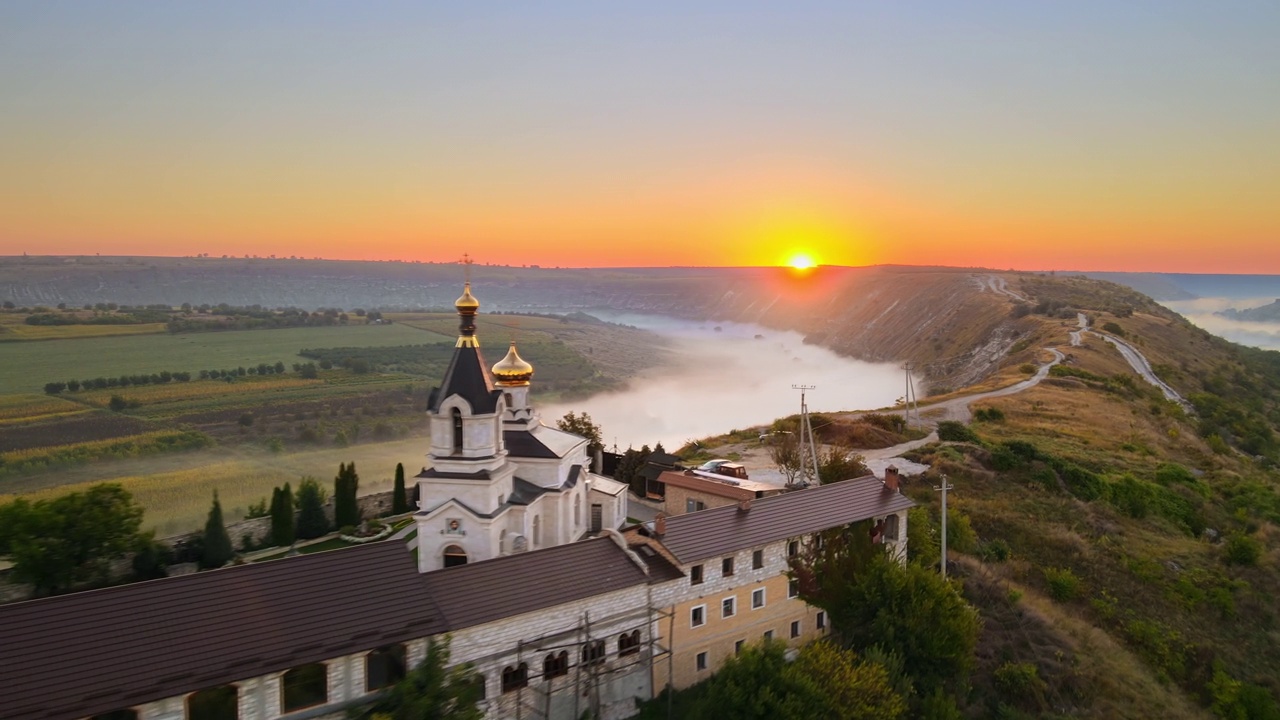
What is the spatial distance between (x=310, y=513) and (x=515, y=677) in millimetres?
20372

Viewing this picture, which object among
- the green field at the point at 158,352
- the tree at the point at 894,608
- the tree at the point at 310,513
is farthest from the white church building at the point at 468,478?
the green field at the point at 158,352

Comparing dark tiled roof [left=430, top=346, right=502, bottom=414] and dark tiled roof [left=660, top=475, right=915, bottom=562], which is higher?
dark tiled roof [left=430, top=346, right=502, bottom=414]

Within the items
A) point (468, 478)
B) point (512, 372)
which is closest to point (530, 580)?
point (468, 478)

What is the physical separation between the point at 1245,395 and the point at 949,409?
1819 inches

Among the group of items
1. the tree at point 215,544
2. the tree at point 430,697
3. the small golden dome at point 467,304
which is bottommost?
the tree at point 215,544

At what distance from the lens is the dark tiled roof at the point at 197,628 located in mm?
13195

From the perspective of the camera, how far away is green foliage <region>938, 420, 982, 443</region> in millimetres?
46406

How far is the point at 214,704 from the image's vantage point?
14.5m

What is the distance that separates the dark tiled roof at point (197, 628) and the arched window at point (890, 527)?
1702 centimetres

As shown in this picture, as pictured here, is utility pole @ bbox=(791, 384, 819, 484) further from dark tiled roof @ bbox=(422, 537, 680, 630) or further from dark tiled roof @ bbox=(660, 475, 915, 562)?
dark tiled roof @ bbox=(422, 537, 680, 630)

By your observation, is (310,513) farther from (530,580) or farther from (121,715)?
(121,715)

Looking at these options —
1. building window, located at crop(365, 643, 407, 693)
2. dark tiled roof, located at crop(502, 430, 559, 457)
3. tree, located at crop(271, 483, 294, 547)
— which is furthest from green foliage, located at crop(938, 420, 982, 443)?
building window, located at crop(365, 643, 407, 693)

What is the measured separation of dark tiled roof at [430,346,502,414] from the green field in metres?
56.9

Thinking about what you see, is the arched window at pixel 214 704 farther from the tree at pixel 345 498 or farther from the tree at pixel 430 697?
the tree at pixel 345 498
